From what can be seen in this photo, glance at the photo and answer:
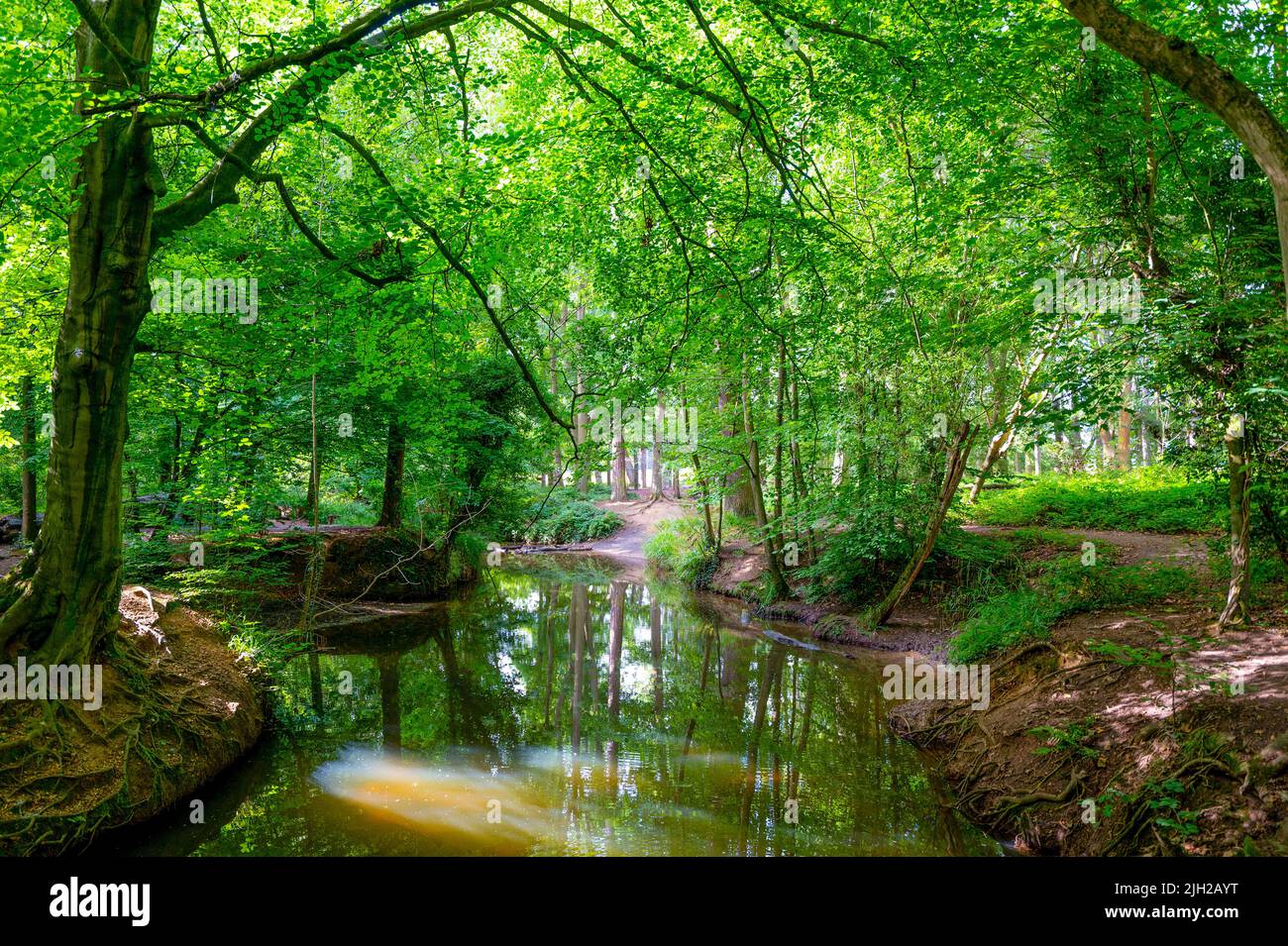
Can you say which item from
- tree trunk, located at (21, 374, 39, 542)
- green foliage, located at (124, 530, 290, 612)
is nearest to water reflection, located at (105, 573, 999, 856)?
green foliage, located at (124, 530, 290, 612)

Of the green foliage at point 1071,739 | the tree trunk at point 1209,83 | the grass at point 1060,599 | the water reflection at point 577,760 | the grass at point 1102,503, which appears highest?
the tree trunk at point 1209,83

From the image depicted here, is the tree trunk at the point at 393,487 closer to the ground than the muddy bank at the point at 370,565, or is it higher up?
higher up

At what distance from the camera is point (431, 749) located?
6801 millimetres

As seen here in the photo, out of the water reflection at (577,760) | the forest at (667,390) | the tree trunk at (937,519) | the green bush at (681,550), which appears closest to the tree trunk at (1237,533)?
the forest at (667,390)

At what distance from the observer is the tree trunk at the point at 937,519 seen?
885 cm

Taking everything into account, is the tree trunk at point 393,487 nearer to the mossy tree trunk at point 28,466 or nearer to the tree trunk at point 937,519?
the mossy tree trunk at point 28,466

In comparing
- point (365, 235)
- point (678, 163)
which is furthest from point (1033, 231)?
point (365, 235)

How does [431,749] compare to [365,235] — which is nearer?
[431,749]

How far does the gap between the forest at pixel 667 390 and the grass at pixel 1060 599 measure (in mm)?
75

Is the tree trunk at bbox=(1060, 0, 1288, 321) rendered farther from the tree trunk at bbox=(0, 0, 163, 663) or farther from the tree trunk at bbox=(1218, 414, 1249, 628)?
Answer: the tree trunk at bbox=(0, 0, 163, 663)

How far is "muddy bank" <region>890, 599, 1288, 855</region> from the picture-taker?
3.95 m

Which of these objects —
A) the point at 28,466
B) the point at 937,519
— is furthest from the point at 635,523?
the point at 28,466
